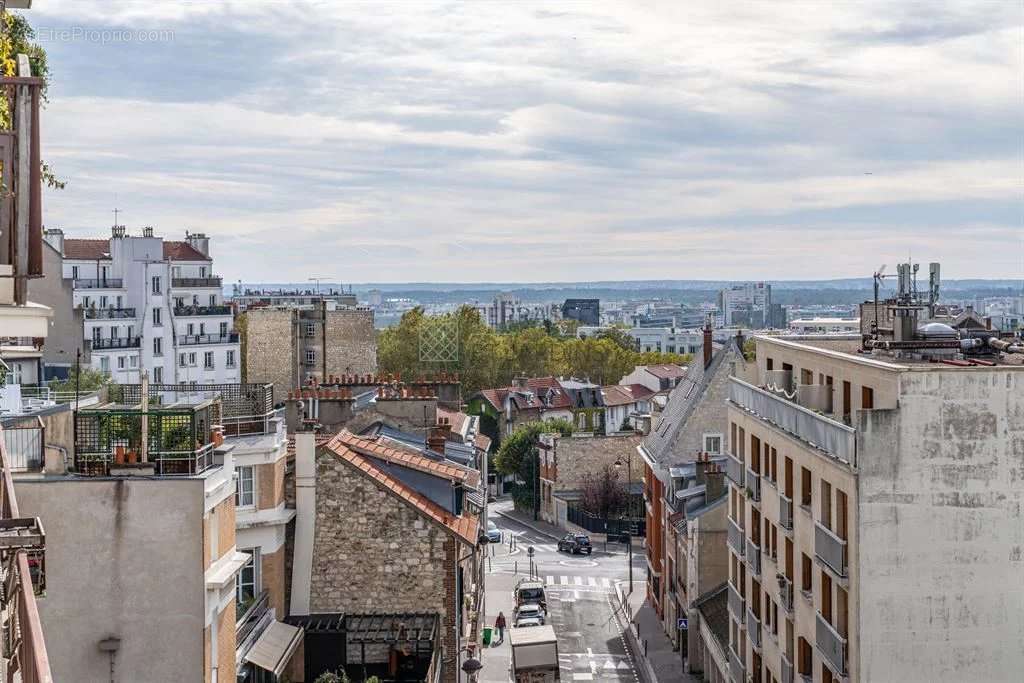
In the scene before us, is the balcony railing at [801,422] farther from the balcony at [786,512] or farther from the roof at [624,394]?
the roof at [624,394]

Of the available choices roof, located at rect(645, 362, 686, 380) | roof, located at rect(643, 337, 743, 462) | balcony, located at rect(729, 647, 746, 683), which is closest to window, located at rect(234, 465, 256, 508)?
balcony, located at rect(729, 647, 746, 683)

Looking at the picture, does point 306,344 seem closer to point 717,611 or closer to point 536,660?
point 717,611

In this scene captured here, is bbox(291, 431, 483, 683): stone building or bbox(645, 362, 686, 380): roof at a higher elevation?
bbox(291, 431, 483, 683): stone building

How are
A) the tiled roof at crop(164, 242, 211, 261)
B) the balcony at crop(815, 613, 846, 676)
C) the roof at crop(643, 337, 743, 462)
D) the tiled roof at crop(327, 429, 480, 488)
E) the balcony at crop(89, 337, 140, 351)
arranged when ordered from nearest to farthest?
the balcony at crop(815, 613, 846, 676) < the tiled roof at crop(327, 429, 480, 488) < the roof at crop(643, 337, 743, 462) < the balcony at crop(89, 337, 140, 351) < the tiled roof at crop(164, 242, 211, 261)

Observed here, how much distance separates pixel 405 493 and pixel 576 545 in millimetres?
47492

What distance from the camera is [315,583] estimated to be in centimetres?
2717

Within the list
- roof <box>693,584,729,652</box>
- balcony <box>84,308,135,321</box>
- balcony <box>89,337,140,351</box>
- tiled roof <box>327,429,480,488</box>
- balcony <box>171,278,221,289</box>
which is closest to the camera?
tiled roof <box>327,429,480,488</box>

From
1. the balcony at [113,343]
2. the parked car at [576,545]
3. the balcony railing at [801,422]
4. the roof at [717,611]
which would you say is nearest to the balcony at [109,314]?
the balcony at [113,343]

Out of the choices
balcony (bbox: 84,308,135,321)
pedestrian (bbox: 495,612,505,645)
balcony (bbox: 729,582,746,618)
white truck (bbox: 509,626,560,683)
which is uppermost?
balcony (bbox: 84,308,135,321)

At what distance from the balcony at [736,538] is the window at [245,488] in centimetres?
1533

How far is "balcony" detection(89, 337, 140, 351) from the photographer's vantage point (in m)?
70.7

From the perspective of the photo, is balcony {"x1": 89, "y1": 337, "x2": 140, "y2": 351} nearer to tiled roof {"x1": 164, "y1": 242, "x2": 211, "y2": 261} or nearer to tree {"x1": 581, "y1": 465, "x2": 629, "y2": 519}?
tiled roof {"x1": 164, "y1": 242, "x2": 211, "y2": 261}

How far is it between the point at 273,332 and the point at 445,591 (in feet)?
191

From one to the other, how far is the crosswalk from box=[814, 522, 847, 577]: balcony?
124ft
